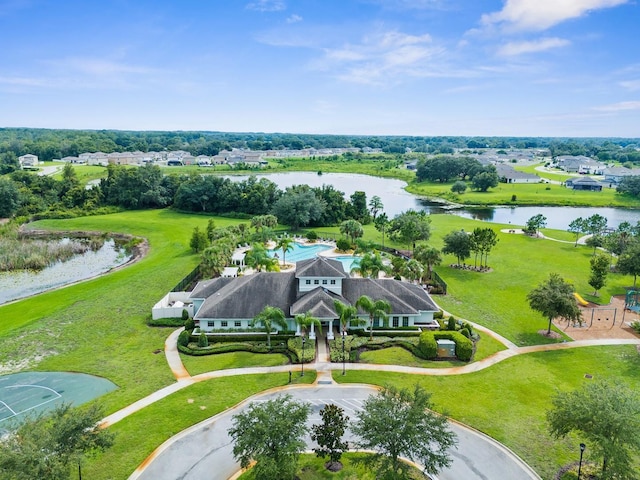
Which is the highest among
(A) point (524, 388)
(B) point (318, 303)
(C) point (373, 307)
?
(C) point (373, 307)

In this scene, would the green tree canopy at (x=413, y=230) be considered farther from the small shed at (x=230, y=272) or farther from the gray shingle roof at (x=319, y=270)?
the small shed at (x=230, y=272)

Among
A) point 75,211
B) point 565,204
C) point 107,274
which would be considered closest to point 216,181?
point 75,211

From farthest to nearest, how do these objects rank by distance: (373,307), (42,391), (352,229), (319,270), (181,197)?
1. (181,197)
2. (352,229)
3. (319,270)
4. (373,307)
5. (42,391)

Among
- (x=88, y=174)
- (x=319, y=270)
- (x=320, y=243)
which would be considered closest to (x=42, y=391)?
(x=319, y=270)

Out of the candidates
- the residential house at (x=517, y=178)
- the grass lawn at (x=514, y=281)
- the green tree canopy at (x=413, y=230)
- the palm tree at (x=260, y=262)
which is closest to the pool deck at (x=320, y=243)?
the palm tree at (x=260, y=262)

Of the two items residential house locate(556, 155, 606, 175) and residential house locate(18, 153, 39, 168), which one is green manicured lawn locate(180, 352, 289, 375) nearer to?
residential house locate(18, 153, 39, 168)

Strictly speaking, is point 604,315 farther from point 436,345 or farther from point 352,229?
point 352,229
